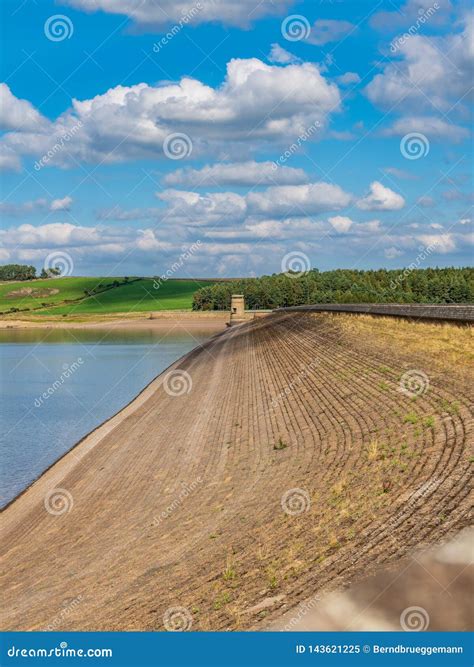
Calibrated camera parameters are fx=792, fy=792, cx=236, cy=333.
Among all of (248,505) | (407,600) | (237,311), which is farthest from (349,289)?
(407,600)

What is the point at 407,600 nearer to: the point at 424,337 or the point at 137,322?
the point at 424,337

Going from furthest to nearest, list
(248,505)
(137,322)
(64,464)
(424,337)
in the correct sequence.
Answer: (137,322) → (424,337) → (64,464) → (248,505)

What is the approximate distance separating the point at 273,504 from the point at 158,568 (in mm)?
2711

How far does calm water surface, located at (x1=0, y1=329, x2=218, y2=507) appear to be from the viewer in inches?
1246

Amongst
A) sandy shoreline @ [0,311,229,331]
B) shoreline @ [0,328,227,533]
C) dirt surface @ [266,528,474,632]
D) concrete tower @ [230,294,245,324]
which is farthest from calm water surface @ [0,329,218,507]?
sandy shoreline @ [0,311,229,331]

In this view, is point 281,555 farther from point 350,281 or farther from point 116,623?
point 350,281

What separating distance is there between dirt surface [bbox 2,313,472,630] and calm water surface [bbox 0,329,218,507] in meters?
2.48

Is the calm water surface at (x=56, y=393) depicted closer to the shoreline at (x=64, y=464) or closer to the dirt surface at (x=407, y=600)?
the shoreline at (x=64, y=464)

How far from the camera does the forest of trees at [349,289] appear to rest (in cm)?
14300

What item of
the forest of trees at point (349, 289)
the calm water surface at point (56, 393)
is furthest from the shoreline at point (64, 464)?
the forest of trees at point (349, 289)

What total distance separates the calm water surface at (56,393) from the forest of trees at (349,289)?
60650 millimetres

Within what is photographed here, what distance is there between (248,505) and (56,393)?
1491 inches

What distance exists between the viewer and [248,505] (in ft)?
51.8

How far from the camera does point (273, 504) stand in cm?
1502
